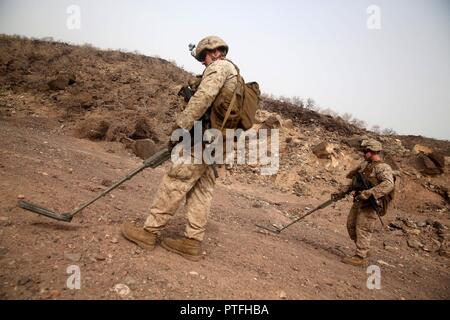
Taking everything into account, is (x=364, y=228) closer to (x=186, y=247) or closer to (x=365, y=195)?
(x=365, y=195)

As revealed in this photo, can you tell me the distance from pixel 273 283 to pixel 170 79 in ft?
42.5

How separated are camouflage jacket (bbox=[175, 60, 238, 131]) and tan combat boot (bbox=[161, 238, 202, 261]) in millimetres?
1086

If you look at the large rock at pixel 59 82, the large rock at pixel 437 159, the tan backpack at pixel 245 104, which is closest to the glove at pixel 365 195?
the tan backpack at pixel 245 104

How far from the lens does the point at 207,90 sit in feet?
9.01

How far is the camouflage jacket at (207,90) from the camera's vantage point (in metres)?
2.76

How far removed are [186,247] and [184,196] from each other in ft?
1.63

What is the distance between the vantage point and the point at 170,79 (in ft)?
47.8

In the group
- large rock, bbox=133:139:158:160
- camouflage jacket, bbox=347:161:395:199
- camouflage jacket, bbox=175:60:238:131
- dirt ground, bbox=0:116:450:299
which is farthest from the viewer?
large rock, bbox=133:139:158:160

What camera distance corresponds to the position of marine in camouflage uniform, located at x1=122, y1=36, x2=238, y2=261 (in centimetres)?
278

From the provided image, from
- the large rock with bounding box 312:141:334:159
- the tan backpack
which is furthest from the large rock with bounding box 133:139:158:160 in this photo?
the tan backpack

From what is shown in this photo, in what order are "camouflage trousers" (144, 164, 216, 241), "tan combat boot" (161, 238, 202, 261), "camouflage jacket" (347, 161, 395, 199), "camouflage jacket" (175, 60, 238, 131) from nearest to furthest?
"camouflage jacket" (175, 60, 238, 131)
"camouflage trousers" (144, 164, 216, 241)
"tan combat boot" (161, 238, 202, 261)
"camouflage jacket" (347, 161, 395, 199)

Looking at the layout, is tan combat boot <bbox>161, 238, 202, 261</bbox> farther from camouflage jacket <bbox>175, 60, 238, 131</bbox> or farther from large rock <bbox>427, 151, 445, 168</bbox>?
large rock <bbox>427, 151, 445, 168</bbox>

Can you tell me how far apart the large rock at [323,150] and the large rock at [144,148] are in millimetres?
5014
